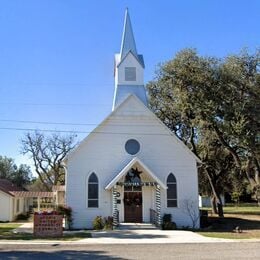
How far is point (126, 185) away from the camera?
28.2 m

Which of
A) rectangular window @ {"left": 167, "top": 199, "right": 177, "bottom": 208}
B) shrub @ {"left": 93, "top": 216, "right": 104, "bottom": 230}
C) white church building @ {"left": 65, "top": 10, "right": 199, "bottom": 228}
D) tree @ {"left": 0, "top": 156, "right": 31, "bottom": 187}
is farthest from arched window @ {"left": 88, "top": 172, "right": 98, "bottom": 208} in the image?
tree @ {"left": 0, "top": 156, "right": 31, "bottom": 187}

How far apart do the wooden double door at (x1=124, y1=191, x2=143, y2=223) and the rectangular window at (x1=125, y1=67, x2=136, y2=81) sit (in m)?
9.43

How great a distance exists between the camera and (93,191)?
92.5 feet

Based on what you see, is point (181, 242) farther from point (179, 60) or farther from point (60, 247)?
point (179, 60)

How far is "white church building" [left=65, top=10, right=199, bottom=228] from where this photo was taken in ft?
91.7

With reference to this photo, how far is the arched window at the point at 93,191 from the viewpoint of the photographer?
2808cm

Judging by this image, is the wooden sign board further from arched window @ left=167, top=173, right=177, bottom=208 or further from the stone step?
arched window @ left=167, top=173, right=177, bottom=208

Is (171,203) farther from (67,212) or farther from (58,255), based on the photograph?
(58,255)

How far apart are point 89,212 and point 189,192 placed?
6.94 m

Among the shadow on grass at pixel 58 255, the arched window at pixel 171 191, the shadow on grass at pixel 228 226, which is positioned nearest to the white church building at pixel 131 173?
the arched window at pixel 171 191

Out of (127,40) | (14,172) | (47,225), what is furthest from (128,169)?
(14,172)

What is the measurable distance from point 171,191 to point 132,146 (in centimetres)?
408

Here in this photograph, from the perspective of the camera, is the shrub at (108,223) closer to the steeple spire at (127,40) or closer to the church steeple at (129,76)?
the church steeple at (129,76)

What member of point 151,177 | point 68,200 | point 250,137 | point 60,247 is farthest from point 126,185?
point 60,247
